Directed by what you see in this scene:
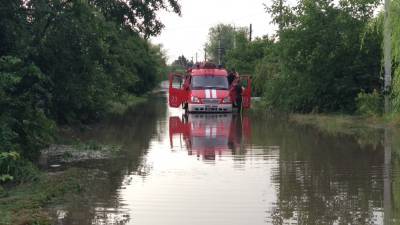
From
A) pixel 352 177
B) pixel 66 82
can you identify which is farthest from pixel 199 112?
pixel 352 177

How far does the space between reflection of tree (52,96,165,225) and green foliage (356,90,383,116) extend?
31.0ft

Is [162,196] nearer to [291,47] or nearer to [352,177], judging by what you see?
[352,177]

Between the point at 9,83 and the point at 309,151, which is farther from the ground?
the point at 9,83

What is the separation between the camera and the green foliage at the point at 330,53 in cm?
3034

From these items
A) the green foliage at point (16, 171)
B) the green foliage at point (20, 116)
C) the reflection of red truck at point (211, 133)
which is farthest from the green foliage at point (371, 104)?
the green foliage at point (16, 171)

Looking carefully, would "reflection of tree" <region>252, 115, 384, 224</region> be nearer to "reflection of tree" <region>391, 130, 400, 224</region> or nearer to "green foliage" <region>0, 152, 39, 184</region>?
"reflection of tree" <region>391, 130, 400, 224</region>

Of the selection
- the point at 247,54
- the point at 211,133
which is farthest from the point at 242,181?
the point at 247,54

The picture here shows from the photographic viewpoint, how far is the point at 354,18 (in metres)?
30.7

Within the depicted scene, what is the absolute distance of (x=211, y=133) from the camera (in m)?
21.7

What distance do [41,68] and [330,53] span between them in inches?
686

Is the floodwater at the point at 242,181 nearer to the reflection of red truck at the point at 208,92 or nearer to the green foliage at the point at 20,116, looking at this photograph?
the green foliage at the point at 20,116

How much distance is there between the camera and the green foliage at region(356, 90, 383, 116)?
26.7 meters

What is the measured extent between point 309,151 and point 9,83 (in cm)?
795

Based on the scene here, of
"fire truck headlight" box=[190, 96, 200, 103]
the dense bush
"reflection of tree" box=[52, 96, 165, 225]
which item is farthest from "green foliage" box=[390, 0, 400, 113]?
"fire truck headlight" box=[190, 96, 200, 103]
